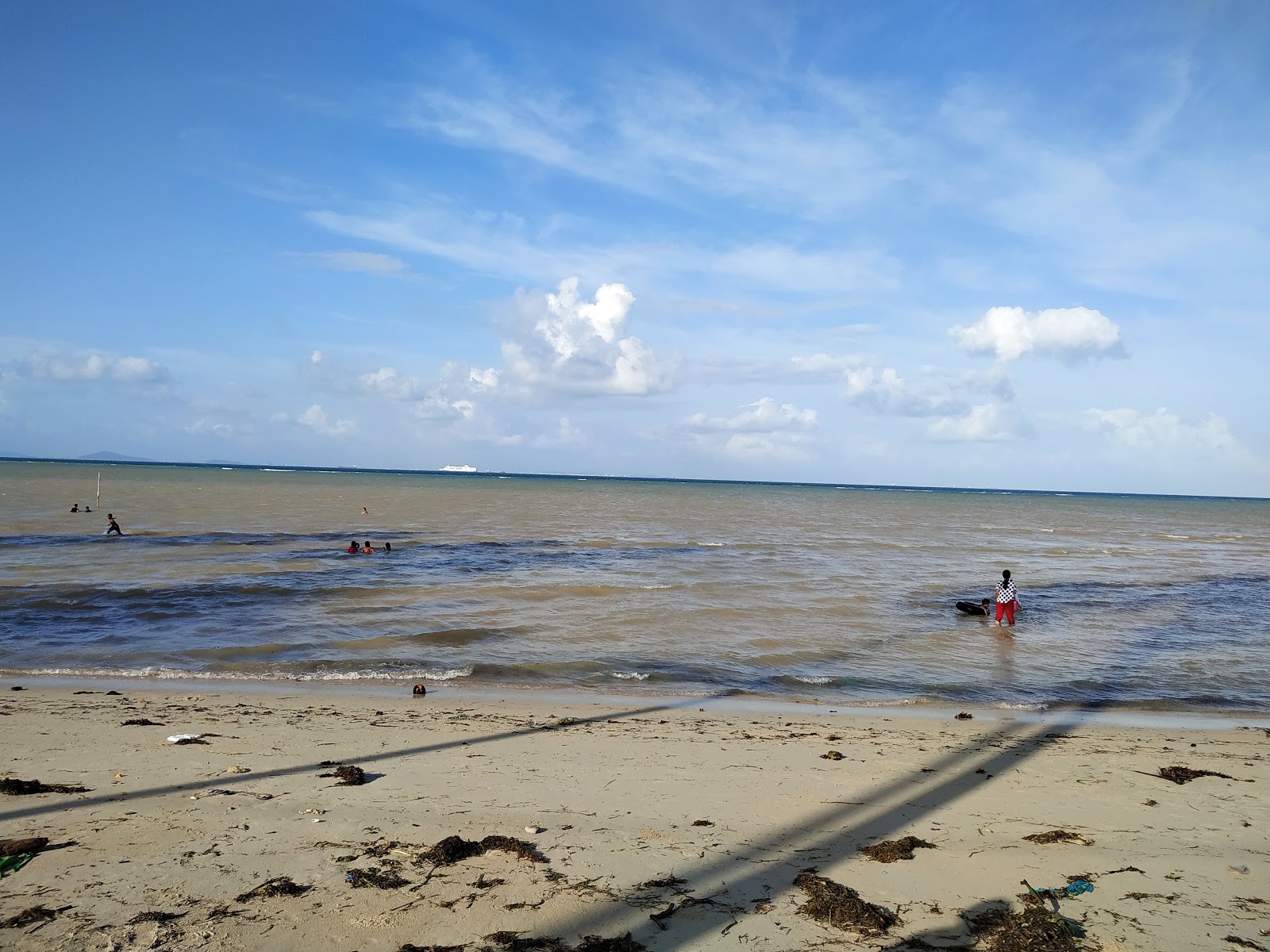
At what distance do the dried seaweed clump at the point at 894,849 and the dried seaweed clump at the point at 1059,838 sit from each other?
3.04ft

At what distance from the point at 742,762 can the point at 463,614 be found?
10945 millimetres

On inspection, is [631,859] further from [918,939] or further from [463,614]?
[463,614]

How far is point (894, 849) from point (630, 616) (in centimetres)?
1272

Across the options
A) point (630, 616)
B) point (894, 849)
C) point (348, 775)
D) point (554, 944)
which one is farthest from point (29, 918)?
point (630, 616)

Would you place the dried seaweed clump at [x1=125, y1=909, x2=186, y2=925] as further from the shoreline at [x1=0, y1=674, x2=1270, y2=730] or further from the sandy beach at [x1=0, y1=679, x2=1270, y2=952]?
the shoreline at [x1=0, y1=674, x2=1270, y2=730]

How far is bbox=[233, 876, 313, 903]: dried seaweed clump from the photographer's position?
5.00 metres

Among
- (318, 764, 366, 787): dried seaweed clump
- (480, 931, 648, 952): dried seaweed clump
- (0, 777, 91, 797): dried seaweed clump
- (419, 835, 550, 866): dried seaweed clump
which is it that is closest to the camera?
(480, 931, 648, 952): dried seaweed clump

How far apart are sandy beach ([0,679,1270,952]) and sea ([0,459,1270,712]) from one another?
3.09 m

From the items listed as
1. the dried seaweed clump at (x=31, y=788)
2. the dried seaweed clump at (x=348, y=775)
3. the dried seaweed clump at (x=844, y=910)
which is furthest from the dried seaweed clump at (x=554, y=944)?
the dried seaweed clump at (x=31, y=788)

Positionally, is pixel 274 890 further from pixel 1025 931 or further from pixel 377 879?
pixel 1025 931

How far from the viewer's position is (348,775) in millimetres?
7277

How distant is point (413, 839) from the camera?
5.90 meters

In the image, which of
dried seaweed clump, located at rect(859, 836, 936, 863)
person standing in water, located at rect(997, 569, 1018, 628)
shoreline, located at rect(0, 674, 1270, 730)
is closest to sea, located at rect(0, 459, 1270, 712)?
shoreline, located at rect(0, 674, 1270, 730)

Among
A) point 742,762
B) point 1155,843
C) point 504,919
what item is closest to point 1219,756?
point 1155,843
